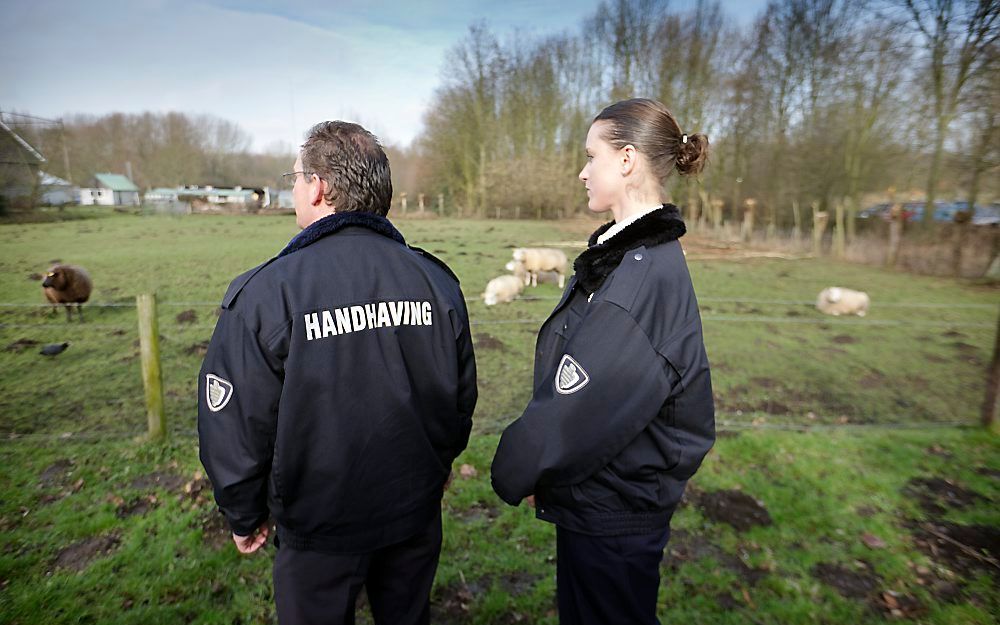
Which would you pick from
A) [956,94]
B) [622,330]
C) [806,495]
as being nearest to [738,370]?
[806,495]

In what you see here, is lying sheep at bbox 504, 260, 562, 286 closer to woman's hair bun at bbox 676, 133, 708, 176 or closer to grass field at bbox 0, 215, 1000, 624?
grass field at bbox 0, 215, 1000, 624

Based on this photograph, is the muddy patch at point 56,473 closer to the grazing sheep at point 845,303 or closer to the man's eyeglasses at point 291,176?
the man's eyeglasses at point 291,176

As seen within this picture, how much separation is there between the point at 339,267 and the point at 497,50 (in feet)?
117

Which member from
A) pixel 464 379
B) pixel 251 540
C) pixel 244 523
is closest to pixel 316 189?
pixel 464 379

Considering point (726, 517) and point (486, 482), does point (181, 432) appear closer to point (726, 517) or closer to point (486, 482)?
point (486, 482)

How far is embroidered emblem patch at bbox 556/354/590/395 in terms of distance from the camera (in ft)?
5.19

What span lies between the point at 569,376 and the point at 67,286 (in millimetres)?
10471

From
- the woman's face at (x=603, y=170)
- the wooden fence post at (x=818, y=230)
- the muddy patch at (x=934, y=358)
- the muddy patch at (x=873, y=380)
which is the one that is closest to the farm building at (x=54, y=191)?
the woman's face at (x=603, y=170)

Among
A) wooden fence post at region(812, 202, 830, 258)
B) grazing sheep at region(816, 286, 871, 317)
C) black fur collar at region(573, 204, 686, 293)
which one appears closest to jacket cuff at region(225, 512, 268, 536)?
black fur collar at region(573, 204, 686, 293)

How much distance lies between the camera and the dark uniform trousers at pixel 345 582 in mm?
1709

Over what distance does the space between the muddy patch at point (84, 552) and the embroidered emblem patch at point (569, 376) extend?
3220mm

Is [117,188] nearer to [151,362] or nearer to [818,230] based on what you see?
[151,362]

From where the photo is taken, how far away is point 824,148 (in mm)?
20391

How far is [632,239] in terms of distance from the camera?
1726 millimetres
